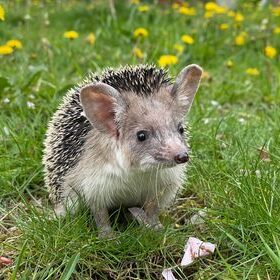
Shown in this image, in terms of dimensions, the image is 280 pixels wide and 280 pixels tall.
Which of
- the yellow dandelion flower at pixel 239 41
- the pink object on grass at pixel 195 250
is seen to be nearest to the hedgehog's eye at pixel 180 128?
the pink object on grass at pixel 195 250

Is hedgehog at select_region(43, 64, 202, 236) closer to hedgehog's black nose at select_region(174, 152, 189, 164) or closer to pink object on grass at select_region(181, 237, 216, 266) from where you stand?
hedgehog's black nose at select_region(174, 152, 189, 164)

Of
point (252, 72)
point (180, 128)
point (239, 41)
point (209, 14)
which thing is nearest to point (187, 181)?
point (180, 128)

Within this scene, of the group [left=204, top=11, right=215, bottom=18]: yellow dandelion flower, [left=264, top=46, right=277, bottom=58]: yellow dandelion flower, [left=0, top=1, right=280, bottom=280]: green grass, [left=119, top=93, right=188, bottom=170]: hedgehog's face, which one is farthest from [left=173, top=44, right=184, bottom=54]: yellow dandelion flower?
[left=119, top=93, right=188, bottom=170]: hedgehog's face

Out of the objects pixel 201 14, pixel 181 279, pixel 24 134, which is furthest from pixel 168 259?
pixel 201 14

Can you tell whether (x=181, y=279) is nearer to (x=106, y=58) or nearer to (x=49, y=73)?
(x=49, y=73)

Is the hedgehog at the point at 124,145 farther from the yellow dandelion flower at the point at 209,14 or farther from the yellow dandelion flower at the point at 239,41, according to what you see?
the yellow dandelion flower at the point at 209,14

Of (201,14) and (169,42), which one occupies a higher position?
(169,42)
